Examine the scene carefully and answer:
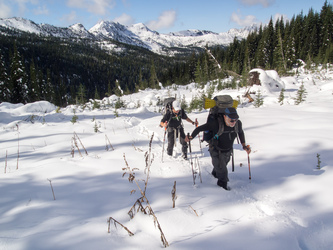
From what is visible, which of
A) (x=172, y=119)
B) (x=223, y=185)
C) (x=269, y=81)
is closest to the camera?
(x=223, y=185)

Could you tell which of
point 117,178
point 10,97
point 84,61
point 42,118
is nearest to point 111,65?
point 84,61

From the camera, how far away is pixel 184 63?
64.8 m

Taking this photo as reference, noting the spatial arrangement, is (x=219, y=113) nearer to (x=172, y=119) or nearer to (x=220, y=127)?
(x=220, y=127)

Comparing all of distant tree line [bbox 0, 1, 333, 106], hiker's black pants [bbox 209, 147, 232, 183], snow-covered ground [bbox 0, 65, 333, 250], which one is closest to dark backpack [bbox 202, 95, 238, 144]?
hiker's black pants [bbox 209, 147, 232, 183]

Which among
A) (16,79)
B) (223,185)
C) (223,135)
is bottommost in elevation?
(223,185)

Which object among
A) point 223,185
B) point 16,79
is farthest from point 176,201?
point 16,79

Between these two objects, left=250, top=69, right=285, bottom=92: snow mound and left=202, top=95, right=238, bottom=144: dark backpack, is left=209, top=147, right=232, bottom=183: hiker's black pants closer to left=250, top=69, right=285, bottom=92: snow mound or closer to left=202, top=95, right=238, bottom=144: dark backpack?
left=202, top=95, right=238, bottom=144: dark backpack

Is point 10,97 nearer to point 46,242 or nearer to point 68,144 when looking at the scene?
point 68,144

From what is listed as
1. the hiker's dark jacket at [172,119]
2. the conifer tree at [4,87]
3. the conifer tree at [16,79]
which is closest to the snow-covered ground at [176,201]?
the hiker's dark jacket at [172,119]

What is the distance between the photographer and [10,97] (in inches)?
1235

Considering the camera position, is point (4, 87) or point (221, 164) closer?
point (221, 164)

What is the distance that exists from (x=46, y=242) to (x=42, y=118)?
417 inches

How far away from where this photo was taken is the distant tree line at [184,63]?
30703mm

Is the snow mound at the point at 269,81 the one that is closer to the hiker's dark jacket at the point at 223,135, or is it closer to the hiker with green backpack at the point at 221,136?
the hiker with green backpack at the point at 221,136
